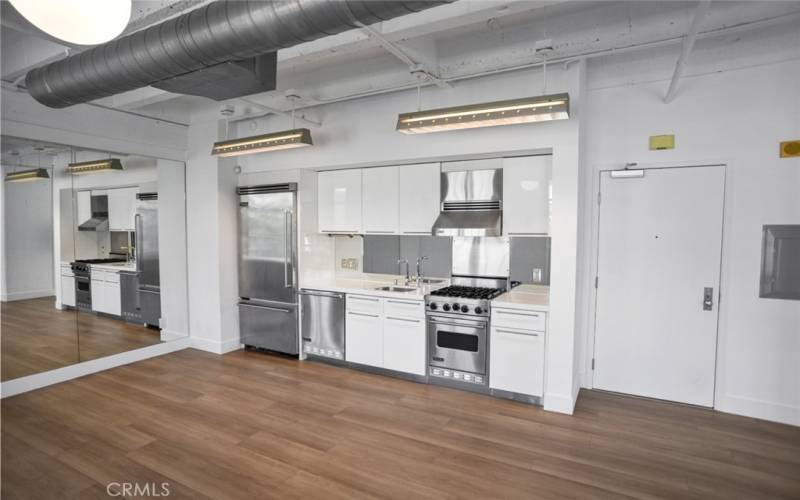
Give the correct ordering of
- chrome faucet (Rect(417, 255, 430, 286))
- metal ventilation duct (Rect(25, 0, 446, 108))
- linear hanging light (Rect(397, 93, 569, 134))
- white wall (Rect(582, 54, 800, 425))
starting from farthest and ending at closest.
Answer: chrome faucet (Rect(417, 255, 430, 286))
white wall (Rect(582, 54, 800, 425))
linear hanging light (Rect(397, 93, 569, 134))
metal ventilation duct (Rect(25, 0, 446, 108))

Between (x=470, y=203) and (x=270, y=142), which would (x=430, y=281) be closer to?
(x=470, y=203)

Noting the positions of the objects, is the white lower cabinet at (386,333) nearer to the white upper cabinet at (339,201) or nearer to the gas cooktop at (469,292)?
the gas cooktop at (469,292)

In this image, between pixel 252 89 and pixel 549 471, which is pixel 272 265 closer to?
pixel 252 89

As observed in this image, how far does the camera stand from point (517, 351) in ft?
12.8

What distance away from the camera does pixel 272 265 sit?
529cm

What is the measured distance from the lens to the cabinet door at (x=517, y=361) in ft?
12.5

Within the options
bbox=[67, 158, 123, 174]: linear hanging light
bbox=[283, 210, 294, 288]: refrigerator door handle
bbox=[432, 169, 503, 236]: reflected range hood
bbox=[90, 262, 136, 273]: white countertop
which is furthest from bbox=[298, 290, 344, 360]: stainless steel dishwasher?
bbox=[67, 158, 123, 174]: linear hanging light

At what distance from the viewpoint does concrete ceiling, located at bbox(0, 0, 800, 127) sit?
274 centimetres

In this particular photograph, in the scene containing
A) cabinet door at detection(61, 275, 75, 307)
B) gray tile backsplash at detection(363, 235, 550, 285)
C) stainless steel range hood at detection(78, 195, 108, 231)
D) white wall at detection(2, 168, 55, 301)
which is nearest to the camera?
white wall at detection(2, 168, 55, 301)

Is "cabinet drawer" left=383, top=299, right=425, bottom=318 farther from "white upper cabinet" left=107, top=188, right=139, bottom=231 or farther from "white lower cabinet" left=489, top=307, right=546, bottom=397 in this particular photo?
"white upper cabinet" left=107, top=188, right=139, bottom=231

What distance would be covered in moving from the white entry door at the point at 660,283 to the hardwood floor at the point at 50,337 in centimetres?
552

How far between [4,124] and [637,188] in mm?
5997

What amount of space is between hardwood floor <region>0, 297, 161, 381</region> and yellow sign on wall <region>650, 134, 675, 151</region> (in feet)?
20.3

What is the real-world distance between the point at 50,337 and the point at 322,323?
2942 mm
